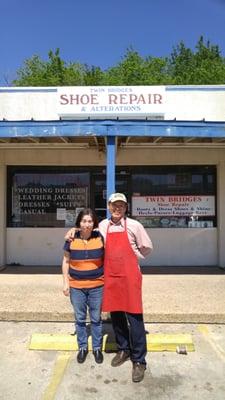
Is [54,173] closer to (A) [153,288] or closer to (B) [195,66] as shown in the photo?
(A) [153,288]

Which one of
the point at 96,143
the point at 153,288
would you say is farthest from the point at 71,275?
the point at 96,143

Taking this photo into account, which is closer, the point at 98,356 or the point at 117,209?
the point at 117,209

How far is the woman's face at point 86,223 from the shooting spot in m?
5.34

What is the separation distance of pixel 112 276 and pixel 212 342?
5.58 feet

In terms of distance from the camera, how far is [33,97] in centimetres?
1112

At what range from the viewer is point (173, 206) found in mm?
11320

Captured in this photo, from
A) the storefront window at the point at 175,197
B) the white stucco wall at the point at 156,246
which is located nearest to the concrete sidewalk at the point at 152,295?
the white stucco wall at the point at 156,246

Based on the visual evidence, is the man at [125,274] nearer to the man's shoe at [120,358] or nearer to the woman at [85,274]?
the man's shoe at [120,358]

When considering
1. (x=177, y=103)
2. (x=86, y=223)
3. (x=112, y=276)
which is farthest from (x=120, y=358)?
(x=177, y=103)

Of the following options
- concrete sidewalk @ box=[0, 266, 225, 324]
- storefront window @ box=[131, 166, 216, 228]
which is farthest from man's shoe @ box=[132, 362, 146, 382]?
storefront window @ box=[131, 166, 216, 228]

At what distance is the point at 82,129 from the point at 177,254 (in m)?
4.20

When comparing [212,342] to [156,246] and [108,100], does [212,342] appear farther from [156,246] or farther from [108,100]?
[108,100]

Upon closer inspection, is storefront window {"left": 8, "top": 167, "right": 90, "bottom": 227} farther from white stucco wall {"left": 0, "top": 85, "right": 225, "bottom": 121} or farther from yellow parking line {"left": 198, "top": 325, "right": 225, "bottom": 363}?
yellow parking line {"left": 198, "top": 325, "right": 225, "bottom": 363}

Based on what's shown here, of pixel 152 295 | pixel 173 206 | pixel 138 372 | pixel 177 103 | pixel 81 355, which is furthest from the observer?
pixel 173 206
